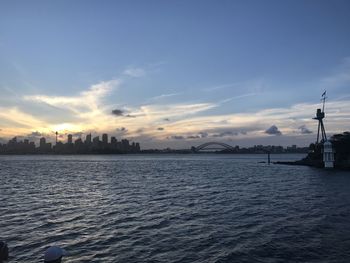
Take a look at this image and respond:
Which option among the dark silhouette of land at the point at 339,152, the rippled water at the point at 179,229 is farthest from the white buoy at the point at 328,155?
the rippled water at the point at 179,229

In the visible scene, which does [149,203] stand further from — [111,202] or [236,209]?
[236,209]

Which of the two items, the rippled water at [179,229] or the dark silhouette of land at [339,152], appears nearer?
the rippled water at [179,229]

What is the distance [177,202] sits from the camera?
36.2 metres

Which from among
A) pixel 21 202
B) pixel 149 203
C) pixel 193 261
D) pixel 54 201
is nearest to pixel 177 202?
pixel 149 203

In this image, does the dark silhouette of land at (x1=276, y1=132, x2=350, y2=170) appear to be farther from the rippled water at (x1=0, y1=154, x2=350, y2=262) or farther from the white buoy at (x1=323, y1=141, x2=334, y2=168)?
the rippled water at (x1=0, y1=154, x2=350, y2=262)

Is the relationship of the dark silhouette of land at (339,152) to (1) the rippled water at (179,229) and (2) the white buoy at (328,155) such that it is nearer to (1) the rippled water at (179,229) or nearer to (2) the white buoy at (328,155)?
(2) the white buoy at (328,155)

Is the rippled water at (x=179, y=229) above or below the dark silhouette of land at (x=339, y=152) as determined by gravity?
below

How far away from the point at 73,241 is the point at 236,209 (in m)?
16.0

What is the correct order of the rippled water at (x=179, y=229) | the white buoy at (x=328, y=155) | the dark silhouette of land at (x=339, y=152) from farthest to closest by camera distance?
the dark silhouette of land at (x=339, y=152) < the white buoy at (x=328, y=155) < the rippled water at (x=179, y=229)

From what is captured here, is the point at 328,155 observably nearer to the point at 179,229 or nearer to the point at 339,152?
the point at 339,152

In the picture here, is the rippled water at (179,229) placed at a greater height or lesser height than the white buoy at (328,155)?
lesser

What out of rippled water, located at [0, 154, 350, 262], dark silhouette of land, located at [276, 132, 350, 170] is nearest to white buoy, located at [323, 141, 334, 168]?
dark silhouette of land, located at [276, 132, 350, 170]

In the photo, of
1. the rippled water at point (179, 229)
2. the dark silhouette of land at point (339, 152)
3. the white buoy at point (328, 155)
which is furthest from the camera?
the dark silhouette of land at point (339, 152)

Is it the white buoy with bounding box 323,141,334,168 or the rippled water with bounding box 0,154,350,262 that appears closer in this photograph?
the rippled water with bounding box 0,154,350,262
